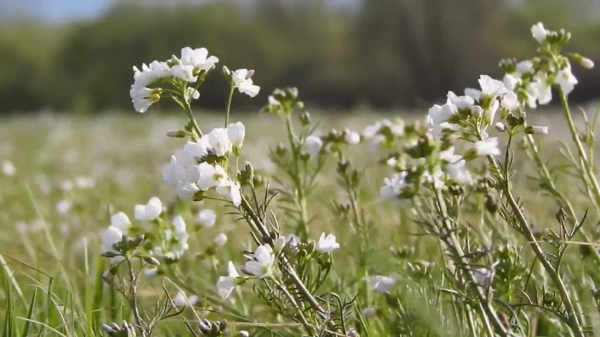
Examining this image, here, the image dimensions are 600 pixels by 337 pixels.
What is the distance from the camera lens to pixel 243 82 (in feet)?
4.30

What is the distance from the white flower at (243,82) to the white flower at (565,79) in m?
0.66

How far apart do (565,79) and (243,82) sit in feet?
2.28

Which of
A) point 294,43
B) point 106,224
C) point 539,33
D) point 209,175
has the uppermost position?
point 294,43

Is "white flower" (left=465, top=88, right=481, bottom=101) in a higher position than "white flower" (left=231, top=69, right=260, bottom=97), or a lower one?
higher

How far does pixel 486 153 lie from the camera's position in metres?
1.13

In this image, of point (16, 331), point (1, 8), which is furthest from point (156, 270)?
point (1, 8)

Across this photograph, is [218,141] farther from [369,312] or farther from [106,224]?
[106,224]

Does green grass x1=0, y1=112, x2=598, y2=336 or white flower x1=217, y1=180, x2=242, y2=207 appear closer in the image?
white flower x1=217, y1=180, x2=242, y2=207

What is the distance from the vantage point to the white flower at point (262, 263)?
1.10 metres

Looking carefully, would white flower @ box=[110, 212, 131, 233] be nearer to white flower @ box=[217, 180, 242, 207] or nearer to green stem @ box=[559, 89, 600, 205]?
white flower @ box=[217, 180, 242, 207]

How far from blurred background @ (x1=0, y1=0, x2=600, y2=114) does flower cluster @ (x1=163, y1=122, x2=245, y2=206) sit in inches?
929

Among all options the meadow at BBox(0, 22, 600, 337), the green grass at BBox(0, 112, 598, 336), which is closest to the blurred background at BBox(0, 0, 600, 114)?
the green grass at BBox(0, 112, 598, 336)

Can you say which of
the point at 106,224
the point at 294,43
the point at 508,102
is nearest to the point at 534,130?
the point at 508,102

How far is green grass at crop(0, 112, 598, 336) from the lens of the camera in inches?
63.0
